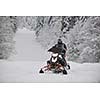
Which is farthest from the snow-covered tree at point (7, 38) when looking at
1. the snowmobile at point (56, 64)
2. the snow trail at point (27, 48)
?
the snowmobile at point (56, 64)

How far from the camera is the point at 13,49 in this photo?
160 inches

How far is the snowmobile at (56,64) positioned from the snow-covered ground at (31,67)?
1.8 inches

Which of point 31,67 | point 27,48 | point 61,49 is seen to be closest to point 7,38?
point 27,48

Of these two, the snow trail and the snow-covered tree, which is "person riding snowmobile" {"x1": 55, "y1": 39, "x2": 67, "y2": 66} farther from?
the snow-covered tree

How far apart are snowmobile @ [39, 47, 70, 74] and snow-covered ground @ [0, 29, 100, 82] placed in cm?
5

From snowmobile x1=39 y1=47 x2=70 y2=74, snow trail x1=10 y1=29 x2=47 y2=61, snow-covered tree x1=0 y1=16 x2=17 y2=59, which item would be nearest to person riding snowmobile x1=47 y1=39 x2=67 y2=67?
snowmobile x1=39 y1=47 x2=70 y2=74

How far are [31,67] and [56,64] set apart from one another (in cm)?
29

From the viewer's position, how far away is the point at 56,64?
4.14 m

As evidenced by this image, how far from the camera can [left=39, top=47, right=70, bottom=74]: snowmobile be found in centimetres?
411

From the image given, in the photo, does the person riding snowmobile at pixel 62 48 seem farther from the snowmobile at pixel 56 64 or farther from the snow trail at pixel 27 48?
the snow trail at pixel 27 48

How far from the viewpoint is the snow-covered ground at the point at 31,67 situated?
407cm
